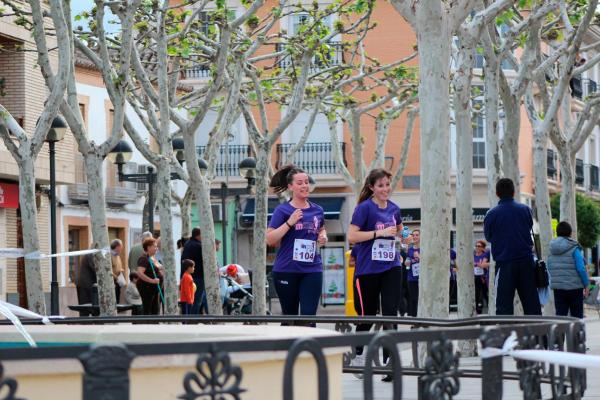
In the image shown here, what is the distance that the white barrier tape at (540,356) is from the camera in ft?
18.7

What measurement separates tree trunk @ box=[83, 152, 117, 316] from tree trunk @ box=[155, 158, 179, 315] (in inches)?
75.5

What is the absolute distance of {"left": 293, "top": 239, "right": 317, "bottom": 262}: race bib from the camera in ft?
46.2

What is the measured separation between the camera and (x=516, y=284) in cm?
1645

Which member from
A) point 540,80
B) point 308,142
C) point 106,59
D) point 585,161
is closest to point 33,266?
point 106,59

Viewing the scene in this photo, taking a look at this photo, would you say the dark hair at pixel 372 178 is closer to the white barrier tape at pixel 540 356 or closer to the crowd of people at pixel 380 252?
the crowd of people at pixel 380 252

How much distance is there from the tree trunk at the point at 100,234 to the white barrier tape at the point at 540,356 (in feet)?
50.0

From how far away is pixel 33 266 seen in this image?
20.2 meters

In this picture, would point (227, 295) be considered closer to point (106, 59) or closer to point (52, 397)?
point (106, 59)

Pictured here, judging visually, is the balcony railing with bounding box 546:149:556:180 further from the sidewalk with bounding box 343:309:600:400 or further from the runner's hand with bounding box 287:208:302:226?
the runner's hand with bounding box 287:208:302:226

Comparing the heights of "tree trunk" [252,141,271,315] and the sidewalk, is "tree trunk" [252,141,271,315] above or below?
above

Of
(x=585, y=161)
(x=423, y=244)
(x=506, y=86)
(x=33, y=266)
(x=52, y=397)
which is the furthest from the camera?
(x=585, y=161)

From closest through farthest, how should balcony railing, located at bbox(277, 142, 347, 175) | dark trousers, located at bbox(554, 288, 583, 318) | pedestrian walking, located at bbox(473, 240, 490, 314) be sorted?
dark trousers, located at bbox(554, 288, 583, 318)
pedestrian walking, located at bbox(473, 240, 490, 314)
balcony railing, located at bbox(277, 142, 347, 175)

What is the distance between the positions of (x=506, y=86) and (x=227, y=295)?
13.0m

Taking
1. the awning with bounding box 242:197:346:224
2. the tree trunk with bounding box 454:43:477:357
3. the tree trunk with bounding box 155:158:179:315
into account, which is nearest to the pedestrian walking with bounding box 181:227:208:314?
the tree trunk with bounding box 155:158:179:315
